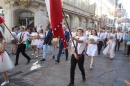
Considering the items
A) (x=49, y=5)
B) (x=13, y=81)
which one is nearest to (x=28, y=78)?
(x=13, y=81)

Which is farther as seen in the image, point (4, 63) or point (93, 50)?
point (93, 50)

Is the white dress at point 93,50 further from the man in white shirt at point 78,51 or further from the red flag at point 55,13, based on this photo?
the red flag at point 55,13

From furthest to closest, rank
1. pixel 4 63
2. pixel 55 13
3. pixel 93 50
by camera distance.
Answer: pixel 93 50 → pixel 4 63 → pixel 55 13

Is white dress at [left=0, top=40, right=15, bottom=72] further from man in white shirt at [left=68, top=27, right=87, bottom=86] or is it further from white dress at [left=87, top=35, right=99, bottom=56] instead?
white dress at [left=87, top=35, right=99, bottom=56]

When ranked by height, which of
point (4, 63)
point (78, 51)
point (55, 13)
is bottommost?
point (4, 63)

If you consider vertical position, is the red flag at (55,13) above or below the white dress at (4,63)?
above

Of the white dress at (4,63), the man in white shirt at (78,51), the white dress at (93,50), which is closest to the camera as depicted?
the white dress at (4,63)

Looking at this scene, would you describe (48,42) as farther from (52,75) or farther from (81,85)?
(81,85)

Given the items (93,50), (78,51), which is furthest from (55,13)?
(93,50)

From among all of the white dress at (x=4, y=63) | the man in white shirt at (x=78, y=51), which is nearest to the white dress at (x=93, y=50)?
the man in white shirt at (x=78, y=51)

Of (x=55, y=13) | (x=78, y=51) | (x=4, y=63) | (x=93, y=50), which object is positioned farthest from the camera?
Answer: (x=93, y=50)

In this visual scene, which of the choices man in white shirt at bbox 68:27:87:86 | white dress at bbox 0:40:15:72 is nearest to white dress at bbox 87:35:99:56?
man in white shirt at bbox 68:27:87:86

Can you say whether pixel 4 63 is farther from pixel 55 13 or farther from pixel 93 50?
pixel 93 50

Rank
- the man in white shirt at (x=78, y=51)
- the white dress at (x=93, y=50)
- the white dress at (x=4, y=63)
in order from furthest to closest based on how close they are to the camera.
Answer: the white dress at (x=93, y=50), the man in white shirt at (x=78, y=51), the white dress at (x=4, y=63)
